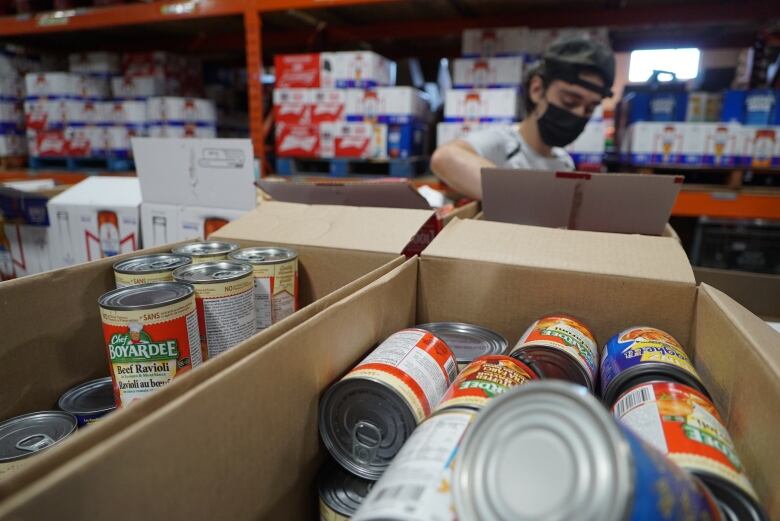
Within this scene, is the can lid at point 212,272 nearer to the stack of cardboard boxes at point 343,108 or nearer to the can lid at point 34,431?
the can lid at point 34,431

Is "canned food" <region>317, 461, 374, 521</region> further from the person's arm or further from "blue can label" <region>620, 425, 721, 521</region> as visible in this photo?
the person's arm

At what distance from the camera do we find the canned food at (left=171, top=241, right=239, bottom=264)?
1.00 meters

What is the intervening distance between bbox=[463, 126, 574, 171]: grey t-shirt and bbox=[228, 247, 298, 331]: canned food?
1293mm

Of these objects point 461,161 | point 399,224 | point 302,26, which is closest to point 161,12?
point 302,26

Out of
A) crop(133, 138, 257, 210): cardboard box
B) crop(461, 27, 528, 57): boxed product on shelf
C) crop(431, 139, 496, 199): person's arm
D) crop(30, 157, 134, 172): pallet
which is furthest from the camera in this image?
crop(30, 157, 134, 172): pallet

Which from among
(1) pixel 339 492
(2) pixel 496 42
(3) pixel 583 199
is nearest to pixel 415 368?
(1) pixel 339 492

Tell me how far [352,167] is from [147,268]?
255cm

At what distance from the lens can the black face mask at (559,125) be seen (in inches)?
78.4

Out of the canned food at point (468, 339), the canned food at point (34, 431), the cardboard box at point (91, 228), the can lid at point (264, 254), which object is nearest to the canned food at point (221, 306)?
the can lid at point (264, 254)

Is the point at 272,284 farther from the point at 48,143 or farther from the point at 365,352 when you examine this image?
the point at 48,143

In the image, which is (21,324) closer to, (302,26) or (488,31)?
(488,31)

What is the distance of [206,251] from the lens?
1.05 meters

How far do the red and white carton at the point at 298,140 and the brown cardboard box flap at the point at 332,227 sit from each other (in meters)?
1.83

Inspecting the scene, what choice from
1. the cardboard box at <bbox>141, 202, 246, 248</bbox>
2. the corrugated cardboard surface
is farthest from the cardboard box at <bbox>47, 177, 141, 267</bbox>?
the corrugated cardboard surface
